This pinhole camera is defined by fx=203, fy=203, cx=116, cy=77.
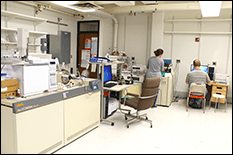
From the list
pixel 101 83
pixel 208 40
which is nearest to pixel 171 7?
pixel 208 40

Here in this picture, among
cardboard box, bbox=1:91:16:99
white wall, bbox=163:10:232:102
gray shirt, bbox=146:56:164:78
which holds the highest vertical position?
white wall, bbox=163:10:232:102

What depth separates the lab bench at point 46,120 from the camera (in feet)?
7.11

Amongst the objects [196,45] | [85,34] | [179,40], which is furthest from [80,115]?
[196,45]

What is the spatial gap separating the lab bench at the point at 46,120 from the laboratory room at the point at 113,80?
1cm

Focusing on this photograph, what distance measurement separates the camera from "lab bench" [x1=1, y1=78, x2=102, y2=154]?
217 cm

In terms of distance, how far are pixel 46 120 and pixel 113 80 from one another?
6.06 ft

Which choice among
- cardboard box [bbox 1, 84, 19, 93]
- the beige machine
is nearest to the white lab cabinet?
cardboard box [bbox 1, 84, 19, 93]

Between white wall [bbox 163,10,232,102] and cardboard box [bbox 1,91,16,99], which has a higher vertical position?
white wall [bbox 163,10,232,102]

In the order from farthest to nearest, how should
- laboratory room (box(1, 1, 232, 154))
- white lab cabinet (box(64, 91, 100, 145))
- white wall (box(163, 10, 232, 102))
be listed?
1. white wall (box(163, 10, 232, 102))
2. white lab cabinet (box(64, 91, 100, 145))
3. laboratory room (box(1, 1, 232, 154))

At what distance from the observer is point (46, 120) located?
2.47m

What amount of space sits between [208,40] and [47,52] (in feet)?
14.2

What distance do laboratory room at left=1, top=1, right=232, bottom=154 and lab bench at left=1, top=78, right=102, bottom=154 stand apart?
0.5 inches

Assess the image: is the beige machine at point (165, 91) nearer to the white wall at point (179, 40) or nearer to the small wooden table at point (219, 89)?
the small wooden table at point (219, 89)

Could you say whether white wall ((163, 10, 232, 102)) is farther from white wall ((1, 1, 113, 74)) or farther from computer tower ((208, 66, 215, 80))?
white wall ((1, 1, 113, 74))
